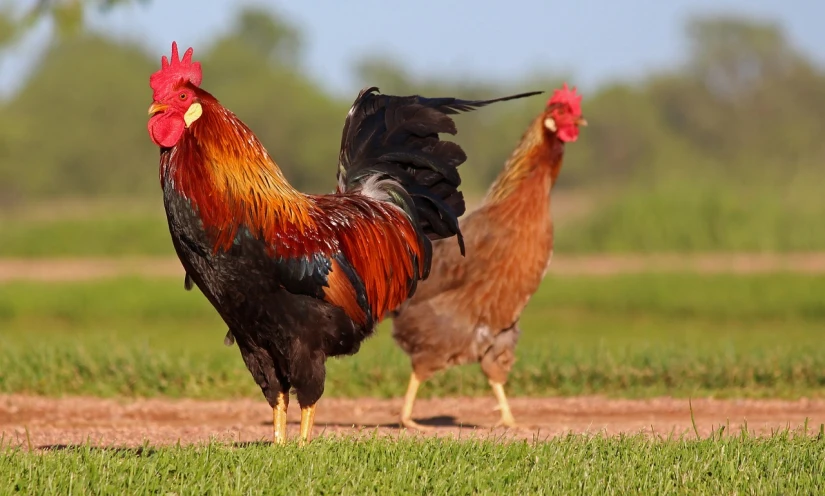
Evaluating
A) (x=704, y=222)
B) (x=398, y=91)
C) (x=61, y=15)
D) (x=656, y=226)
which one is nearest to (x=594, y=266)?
(x=656, y=226)

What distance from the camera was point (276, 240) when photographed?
5.75 m

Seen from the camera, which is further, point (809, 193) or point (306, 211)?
point (809, 193)

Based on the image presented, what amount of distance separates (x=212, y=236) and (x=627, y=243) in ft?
57.8

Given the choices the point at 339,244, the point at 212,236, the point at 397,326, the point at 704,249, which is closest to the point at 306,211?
the point at 339,244

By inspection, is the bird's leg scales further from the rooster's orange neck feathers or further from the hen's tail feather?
the rooster's orange neck feathers

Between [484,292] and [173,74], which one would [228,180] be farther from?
[484,292]

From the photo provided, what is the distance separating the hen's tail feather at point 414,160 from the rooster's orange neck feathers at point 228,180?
0.90 meters

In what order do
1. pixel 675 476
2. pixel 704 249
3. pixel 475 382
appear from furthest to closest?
pixel 704 249 → pixel 475 382 → pixel 675 476

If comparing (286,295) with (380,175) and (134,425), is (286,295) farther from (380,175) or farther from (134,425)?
(134,425)

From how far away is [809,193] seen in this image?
77.1ft

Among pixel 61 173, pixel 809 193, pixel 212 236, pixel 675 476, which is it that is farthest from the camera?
pixel 61 173

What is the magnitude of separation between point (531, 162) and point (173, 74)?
312cm

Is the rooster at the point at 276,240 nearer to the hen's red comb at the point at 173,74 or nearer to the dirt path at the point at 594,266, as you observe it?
the hen's red comb at the point at 173,74

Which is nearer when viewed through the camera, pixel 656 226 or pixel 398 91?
pixel 656 226
